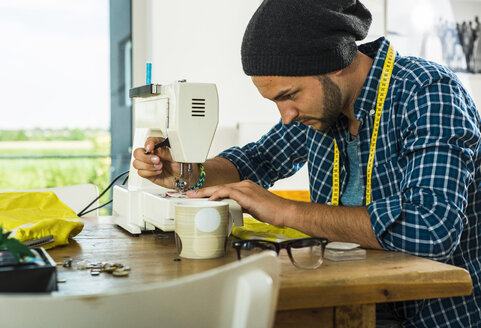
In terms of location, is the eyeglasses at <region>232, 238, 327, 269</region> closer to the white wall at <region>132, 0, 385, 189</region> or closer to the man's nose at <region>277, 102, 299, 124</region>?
the man's nose at <region>277, 102, 299, 124</region>

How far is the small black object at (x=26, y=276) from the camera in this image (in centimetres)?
86

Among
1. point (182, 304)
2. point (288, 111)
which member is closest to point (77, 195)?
point (288, 111)

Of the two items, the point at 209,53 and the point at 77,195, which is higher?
the point at 209,53

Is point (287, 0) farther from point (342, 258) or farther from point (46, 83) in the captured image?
point (46, 83)

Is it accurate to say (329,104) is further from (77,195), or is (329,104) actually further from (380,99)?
(77,195)

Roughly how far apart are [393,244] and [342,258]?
0.17 meters

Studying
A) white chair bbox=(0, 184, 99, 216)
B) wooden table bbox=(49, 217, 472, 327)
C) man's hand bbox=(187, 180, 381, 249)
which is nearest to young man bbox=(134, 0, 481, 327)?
man's hand bbox=(187, 180, 381, 249)

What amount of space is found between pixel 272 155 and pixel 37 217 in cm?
89

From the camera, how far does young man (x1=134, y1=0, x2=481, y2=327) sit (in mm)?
1370

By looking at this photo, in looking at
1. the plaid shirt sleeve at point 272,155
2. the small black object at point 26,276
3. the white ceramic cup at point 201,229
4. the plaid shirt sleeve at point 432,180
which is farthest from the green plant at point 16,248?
the plaid shirt sleeve at point 272,155

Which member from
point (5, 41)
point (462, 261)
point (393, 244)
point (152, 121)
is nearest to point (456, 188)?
point (393, 244)

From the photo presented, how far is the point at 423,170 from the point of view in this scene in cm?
139

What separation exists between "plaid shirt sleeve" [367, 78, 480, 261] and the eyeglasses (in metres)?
0.21

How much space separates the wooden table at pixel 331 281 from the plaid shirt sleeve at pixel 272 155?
808mm
